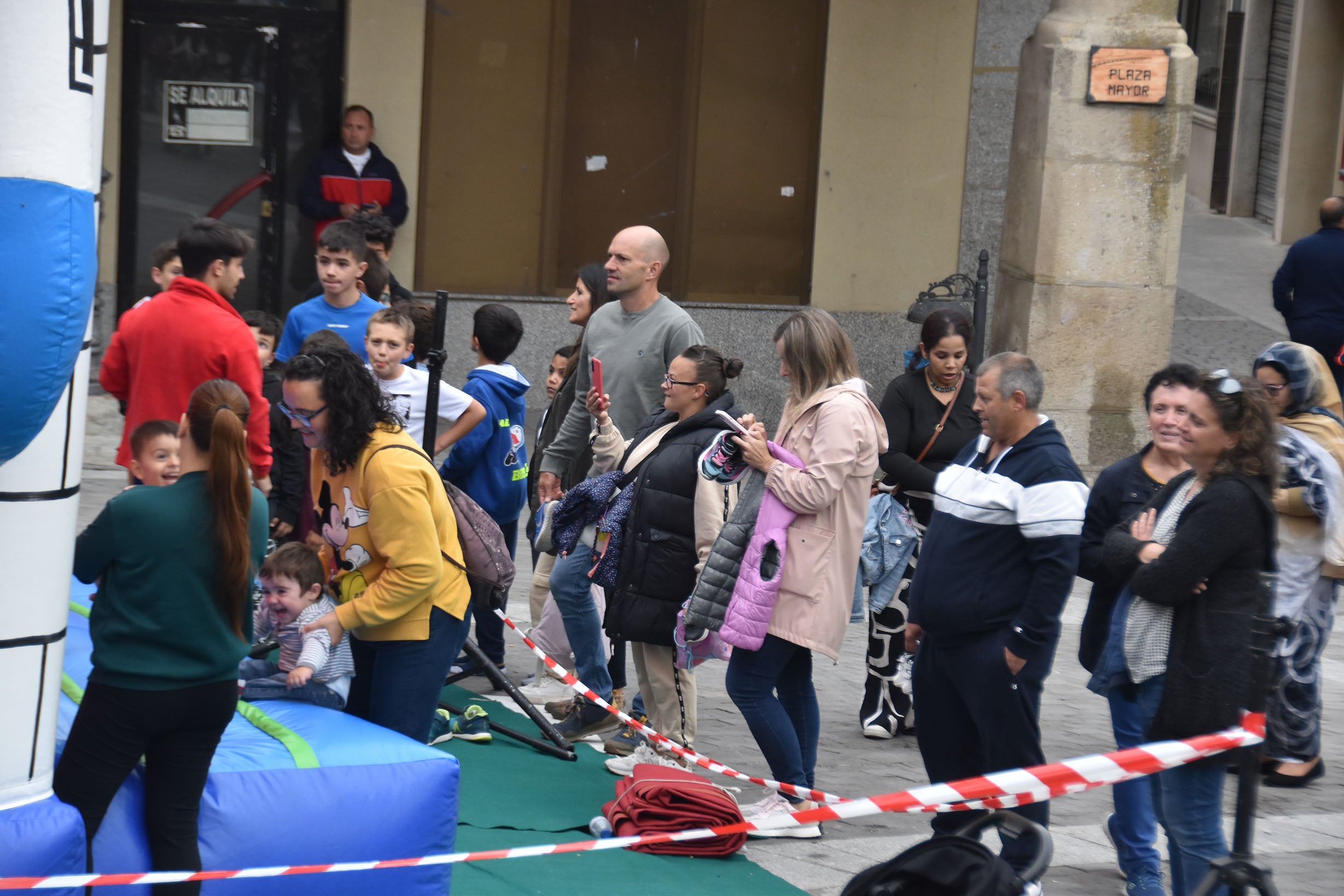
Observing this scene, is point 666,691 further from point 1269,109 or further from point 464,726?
point 1269,109

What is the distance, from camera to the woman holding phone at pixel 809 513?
5.34 metres

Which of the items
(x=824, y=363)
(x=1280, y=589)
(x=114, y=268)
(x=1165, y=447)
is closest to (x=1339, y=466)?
(x=1280, y=589)

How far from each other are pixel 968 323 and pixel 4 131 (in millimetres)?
4066

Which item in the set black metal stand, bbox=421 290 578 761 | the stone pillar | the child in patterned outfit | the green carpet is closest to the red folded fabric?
the green carpet

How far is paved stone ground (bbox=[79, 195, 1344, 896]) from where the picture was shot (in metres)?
5.33

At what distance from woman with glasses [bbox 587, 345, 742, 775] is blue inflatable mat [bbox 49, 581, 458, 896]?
132 centimetres

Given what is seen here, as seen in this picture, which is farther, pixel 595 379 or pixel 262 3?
pixel 262 3

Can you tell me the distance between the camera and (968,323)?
6535mm

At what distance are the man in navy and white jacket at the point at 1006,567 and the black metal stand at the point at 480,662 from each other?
194cm

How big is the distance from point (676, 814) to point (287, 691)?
53.2 inches

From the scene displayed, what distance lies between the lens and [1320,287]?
37.0ft

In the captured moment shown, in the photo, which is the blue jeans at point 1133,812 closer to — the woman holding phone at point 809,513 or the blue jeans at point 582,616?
the woman holding phone at point 809,513

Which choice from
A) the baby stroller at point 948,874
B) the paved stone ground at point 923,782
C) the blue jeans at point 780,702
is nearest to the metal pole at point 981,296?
the paved stone ground at point 923,782

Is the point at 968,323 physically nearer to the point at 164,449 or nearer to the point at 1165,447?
the point at 1165,447
